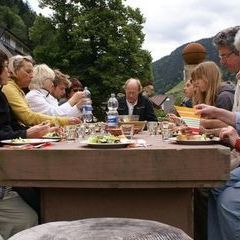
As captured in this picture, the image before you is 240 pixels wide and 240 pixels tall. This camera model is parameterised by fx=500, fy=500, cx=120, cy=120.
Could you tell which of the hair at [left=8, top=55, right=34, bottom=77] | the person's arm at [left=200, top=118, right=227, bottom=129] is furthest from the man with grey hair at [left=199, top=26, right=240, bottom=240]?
the hair at [left=8, top=55, right=34, bottom=77]

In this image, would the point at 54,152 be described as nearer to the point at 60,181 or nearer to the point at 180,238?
the point at 60,181

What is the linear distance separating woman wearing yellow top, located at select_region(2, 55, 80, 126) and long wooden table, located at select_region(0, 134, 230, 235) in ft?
4.84

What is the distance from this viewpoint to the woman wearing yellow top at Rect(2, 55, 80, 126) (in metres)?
4.00

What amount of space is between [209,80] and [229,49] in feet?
0.99

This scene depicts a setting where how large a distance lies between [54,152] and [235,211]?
107 centimetres

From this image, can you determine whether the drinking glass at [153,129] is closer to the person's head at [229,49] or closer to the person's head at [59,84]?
the person's head at [229,49]

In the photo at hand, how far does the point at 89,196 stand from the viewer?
280 centimetres

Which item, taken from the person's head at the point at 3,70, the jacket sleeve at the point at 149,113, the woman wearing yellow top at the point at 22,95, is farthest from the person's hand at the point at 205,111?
the jacket sleeve at the point at 149,113

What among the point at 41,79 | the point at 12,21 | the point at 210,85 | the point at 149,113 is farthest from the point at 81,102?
the point at 12,21

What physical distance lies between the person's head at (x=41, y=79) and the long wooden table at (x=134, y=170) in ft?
8.30

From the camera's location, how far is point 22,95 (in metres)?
4.24

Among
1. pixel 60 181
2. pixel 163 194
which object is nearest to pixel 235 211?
pixel 163 194

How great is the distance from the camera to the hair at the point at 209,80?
4137 millimetres

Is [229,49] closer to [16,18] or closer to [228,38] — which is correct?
[228,38]
